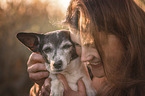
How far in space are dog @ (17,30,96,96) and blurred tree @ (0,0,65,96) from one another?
4.45 metres

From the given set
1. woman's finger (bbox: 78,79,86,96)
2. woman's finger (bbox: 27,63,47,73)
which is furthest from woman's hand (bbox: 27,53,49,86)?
woman's finger (bbox: 78,79,86,96)

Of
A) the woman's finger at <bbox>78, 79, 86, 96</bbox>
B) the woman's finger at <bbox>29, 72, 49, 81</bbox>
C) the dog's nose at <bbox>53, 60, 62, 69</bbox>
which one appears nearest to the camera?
the woman's finger at <bbox>78, 79, 86, 96</bbox>

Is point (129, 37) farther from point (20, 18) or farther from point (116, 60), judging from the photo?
point (20, 18)

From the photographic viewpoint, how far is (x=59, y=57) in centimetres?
205

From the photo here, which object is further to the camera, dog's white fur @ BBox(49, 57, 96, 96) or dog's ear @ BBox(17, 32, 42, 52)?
dog's ear @ BBox(17, 32, 42, 52)

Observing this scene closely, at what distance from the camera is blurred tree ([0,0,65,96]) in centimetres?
678

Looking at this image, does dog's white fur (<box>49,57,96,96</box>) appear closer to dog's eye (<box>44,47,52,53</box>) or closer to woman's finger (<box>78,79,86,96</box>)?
woman's finger (<box>78,79,86,96</box>)

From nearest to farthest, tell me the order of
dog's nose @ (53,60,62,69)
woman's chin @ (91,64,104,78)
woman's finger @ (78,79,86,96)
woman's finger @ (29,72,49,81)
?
woman's chin @ (91,64,104,78) → woman's finger @ (78,79,86,96) → dog's nose @ (53,60,62,69) → woman's finger @ (29,72,49,81)

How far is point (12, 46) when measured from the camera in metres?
7.20

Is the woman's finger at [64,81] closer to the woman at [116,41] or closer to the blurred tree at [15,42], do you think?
the woman at [116,41]

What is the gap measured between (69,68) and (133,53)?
0.95 meters

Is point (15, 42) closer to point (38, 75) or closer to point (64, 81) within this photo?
point (38, 75)

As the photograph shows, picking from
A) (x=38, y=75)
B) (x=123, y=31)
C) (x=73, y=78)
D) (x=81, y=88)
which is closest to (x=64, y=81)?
(x=73, y=78)

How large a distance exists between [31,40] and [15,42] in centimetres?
542
